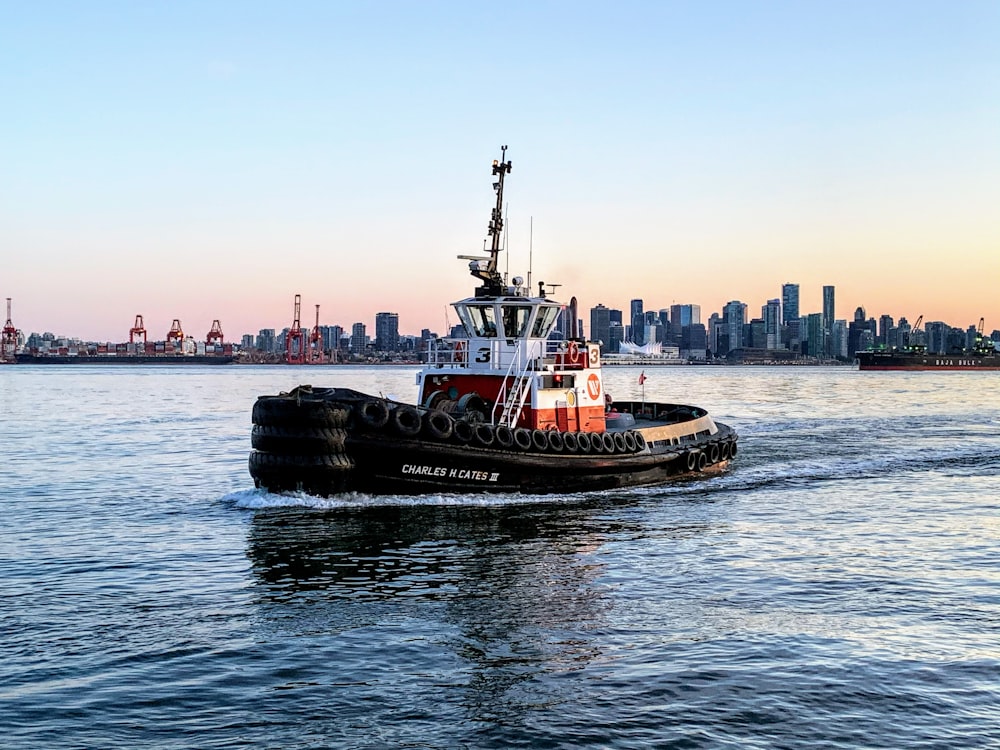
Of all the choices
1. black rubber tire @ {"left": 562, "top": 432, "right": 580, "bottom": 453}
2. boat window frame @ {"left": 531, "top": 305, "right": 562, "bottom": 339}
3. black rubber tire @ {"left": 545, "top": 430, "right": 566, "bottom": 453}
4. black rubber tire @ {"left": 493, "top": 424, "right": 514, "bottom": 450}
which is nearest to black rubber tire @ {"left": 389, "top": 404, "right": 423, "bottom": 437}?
black rubber tire @ {"left": 493, "top": 424, "right": 514, "bottom": 450}

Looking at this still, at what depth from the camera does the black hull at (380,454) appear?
59.7 ft

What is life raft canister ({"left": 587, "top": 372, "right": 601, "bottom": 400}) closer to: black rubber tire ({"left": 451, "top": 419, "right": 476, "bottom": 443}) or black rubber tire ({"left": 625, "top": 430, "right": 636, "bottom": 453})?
black rubber tire ({"left": 625, "top": 430, "right": 636, "bottom": 453})

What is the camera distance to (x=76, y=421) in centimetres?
4894

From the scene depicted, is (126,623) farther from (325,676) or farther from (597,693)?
(597,693)

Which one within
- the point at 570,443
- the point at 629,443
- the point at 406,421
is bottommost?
the point at 629,443

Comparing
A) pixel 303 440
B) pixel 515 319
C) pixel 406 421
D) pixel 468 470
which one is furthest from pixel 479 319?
pixel 303 440

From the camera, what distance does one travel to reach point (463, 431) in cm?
1927

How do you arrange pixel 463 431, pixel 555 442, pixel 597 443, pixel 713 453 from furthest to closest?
pixel 713 453 < pixel 597 443 < pixel 555 442 < pixel 463 431

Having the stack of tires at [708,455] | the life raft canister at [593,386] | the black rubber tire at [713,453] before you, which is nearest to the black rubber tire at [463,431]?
the life raft canister at [593,386]

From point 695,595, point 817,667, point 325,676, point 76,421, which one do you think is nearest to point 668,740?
point 817,667

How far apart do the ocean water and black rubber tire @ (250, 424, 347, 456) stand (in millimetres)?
1229

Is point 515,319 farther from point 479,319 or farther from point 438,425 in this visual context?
point 438,425

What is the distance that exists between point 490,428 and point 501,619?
776 centimetres

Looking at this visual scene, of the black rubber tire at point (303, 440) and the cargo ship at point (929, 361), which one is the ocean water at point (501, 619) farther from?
the cargo ship at point (929, 361)
